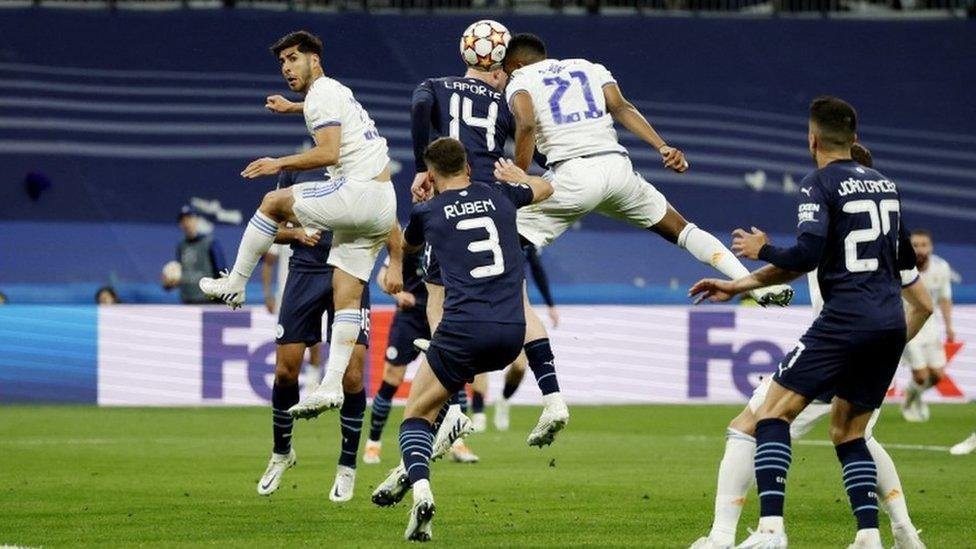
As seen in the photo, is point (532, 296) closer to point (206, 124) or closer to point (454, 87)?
point (206, 124)

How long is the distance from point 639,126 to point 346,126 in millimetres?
1867

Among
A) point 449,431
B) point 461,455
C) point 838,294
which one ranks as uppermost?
point 838,294

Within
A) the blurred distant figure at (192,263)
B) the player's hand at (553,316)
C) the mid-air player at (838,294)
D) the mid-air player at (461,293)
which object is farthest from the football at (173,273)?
the mid-air player at (838,294)

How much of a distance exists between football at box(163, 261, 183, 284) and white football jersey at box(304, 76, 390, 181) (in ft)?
38.5

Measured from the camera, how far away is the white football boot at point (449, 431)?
34.8ft

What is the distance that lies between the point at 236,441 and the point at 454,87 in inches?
264

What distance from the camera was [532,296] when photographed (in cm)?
2475

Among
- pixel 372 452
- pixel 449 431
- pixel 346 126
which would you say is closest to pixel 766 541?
pixel 449 431

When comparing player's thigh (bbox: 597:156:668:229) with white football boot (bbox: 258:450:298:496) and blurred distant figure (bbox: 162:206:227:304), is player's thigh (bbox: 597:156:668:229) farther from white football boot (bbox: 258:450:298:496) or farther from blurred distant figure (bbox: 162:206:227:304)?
blurred distant figure (bbox: 162:206:227:304)

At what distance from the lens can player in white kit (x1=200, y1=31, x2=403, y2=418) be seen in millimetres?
10922

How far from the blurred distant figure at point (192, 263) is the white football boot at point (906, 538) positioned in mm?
14495

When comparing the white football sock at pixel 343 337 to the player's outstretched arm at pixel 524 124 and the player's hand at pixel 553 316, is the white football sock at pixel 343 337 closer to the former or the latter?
the player's outstretched arm at pixel 524 124

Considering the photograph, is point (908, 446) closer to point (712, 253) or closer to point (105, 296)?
point (712, 253)

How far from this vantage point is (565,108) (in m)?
11.1
